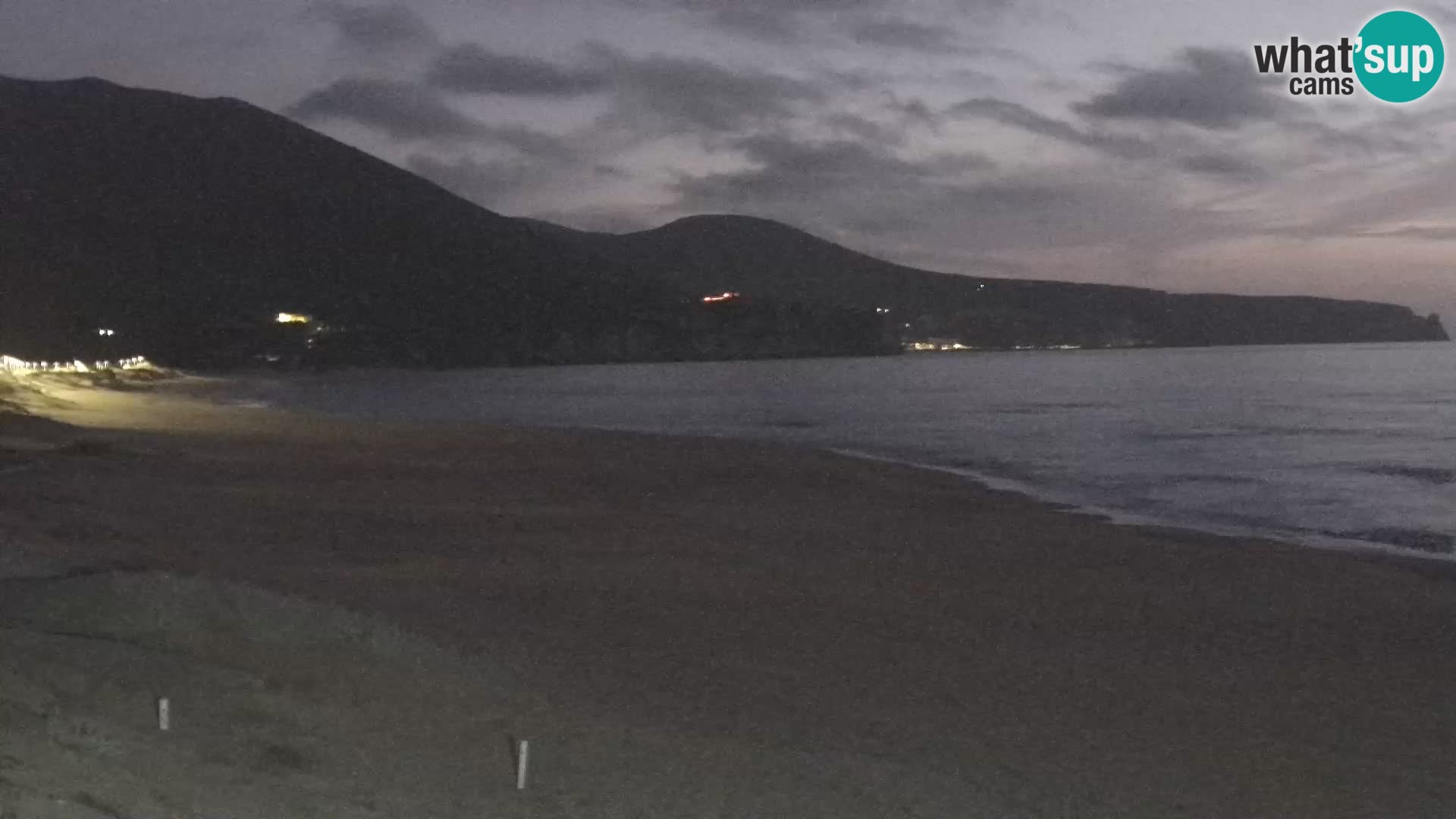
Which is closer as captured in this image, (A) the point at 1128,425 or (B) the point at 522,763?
(B) the point at 522,763

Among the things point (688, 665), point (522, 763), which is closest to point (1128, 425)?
point (688, 665)

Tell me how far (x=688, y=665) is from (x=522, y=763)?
2876mm

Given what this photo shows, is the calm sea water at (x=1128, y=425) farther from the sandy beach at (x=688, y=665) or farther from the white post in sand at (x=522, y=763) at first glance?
the white post in sand at (x=522, y=763)

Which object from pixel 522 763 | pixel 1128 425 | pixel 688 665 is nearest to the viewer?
pixel 522 763

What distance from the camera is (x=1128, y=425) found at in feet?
129

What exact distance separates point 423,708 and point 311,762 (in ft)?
3.72

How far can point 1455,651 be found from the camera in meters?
10.0

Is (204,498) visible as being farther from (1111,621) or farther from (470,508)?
(1111,621)

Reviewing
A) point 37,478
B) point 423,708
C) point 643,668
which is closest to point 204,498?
point 37,478

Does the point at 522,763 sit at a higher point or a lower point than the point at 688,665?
higher

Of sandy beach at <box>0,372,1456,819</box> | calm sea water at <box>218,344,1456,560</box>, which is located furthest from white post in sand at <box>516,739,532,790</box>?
calm sea water at <box>218,344,1456,560</box>

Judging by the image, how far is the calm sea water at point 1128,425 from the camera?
66.9ft

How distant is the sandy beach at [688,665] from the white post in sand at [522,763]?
63mm

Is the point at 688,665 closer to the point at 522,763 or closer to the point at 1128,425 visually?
the point at 522,763
